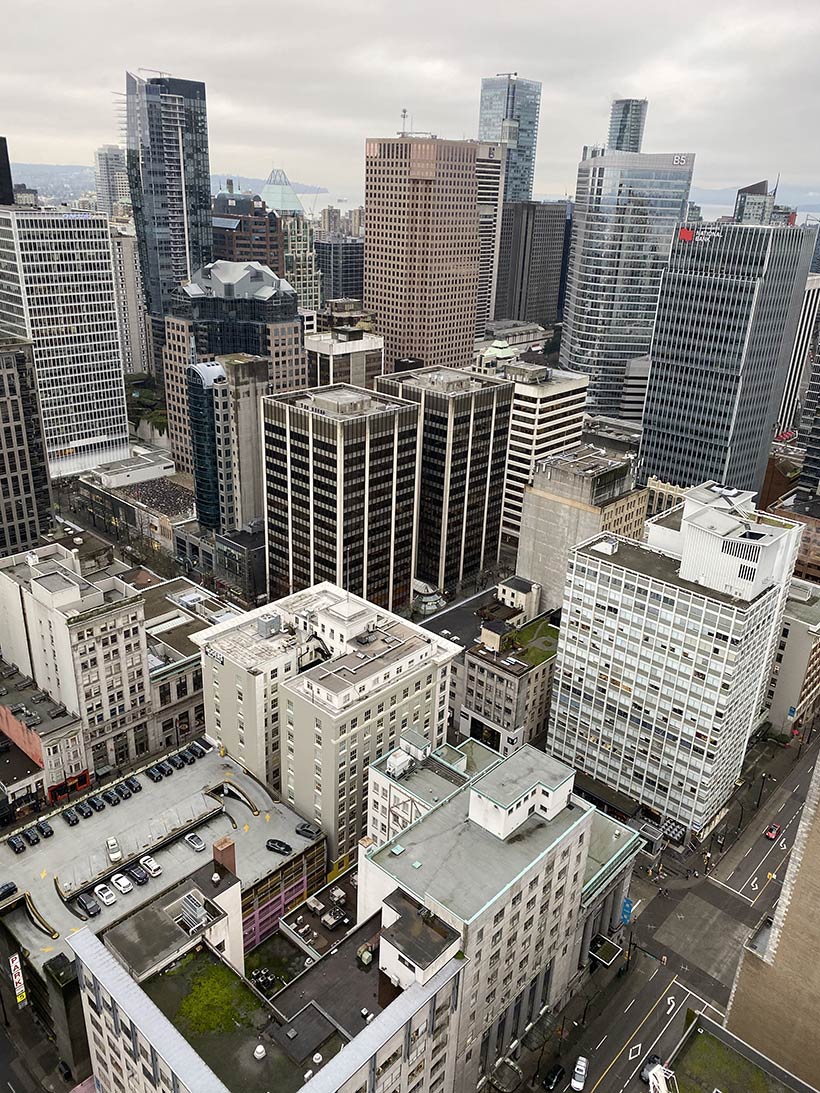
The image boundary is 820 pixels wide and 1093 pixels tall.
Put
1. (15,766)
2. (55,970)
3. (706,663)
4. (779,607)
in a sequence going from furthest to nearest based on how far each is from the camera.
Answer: (15,766), (779,607), (706,663), (55,970)

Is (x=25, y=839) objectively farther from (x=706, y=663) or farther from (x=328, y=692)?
(x=706, y=663)

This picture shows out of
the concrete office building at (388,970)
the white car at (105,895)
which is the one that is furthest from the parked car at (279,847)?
the white car at (105,895)

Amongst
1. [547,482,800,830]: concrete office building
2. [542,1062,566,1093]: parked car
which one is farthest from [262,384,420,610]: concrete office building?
[542,1062,566,1093]: parked car

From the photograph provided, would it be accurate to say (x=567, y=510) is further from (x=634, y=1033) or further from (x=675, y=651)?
(x=634, y=1033)

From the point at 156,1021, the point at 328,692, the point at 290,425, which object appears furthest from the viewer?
the point at 290,425

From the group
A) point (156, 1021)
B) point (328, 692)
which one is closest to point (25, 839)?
point (328, 692)

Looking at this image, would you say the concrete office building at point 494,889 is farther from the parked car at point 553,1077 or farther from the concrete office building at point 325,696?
the concrete office building at point 325,696
